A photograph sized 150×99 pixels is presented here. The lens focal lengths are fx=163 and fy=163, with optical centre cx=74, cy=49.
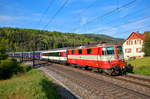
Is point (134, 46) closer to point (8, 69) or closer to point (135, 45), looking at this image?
point (135, 45)

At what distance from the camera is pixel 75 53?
2480 centimetres

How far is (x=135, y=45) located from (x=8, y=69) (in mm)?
37055

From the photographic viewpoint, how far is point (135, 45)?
50.6 m

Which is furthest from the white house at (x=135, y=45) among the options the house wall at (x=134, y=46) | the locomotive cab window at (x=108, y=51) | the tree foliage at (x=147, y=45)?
the locomotive cab window at (x=108, y=51)

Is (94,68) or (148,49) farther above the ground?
(148,49)

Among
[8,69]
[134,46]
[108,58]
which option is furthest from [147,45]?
[8,69]

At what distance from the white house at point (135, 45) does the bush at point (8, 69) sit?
34.1 meters

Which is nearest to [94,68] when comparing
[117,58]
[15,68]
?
[117,58]

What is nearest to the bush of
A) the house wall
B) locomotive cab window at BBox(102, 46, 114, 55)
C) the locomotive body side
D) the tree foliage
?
the locomotive body side

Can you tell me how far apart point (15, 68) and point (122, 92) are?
27.8 m

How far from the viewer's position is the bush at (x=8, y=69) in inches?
1248

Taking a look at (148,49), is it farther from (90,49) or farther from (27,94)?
(27,94)

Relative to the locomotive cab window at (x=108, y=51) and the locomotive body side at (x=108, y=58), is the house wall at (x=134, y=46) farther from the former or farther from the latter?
the locomotive cab window at (x=108, y=51)

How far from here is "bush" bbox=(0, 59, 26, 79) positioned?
1248 inches
